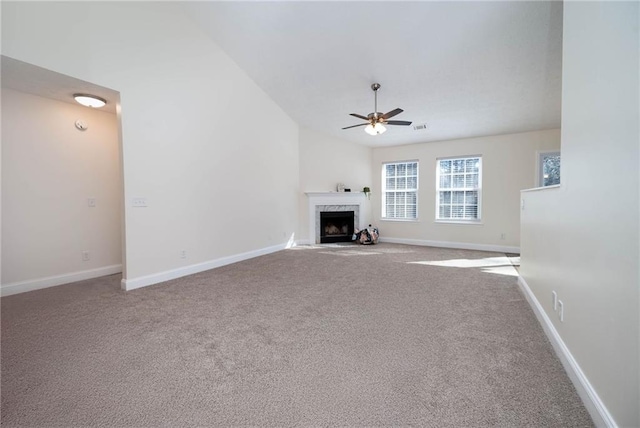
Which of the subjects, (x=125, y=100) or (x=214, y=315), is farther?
(x=125, y=100)

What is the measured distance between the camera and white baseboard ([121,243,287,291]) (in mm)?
3229

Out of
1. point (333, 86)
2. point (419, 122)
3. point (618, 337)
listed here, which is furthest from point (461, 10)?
point (618, 337)

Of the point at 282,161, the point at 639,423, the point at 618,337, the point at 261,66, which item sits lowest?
the point at 639,423

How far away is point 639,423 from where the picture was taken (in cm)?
94

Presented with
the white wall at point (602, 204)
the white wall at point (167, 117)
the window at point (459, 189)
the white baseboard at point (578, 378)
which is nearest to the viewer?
the white wall at point (602, 204)

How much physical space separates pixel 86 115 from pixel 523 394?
533 centimetres

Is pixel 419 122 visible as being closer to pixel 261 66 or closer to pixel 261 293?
pixel 261 66

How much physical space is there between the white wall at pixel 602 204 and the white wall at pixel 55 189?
5.10 metres

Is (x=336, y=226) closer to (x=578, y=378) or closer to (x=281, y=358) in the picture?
(x=281, y=358)

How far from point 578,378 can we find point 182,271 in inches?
160

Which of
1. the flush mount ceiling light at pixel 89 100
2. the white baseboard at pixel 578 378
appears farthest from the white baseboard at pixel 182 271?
the white baseboard at pixel 578 378

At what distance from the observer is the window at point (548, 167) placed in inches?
214

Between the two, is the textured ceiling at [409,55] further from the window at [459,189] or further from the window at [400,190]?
the window at [400,190]

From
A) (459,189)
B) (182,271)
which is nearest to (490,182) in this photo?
(459,189)
